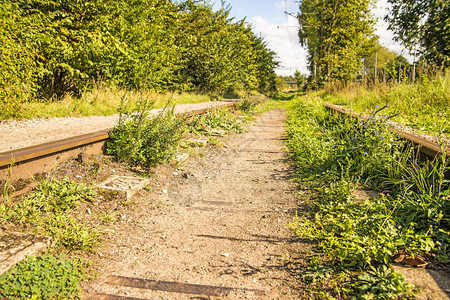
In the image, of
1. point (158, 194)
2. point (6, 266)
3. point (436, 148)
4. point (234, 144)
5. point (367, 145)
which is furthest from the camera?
point (234, 144)

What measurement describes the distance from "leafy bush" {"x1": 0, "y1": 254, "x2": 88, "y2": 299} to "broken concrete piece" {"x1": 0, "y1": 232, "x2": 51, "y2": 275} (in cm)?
5

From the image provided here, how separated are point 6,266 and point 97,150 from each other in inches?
88.7

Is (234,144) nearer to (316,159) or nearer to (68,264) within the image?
(316,159)

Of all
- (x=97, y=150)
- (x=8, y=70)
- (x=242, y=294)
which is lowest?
(x=242, y=294)

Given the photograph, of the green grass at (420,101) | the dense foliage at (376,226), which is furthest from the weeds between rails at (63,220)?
the green grass at (420,101)

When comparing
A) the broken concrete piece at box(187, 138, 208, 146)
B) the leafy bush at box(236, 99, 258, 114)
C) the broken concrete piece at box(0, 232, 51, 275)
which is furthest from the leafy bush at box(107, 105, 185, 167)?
the leafy bush at box(236, 99, 258, 114)

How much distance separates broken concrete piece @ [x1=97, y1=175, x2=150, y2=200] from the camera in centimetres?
317

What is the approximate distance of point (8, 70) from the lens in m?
5.23

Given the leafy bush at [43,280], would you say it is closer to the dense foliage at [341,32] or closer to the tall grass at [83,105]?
the tall grass at [83,105]

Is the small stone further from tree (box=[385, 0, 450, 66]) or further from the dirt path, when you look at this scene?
tree (box=[385, 0, 450, 66])

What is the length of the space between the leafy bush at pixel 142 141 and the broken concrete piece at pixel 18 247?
194cm

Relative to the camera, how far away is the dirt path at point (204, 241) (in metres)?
2.00

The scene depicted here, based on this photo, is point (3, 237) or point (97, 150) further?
point (97, 150)

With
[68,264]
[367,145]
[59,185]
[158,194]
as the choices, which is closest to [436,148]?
[367,145]
